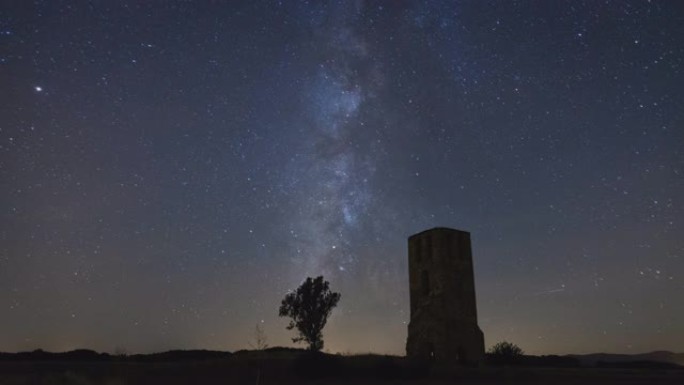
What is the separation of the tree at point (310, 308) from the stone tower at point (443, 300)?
13.3 metres

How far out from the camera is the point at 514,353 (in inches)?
1188

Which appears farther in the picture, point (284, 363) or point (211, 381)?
point (284, 363)

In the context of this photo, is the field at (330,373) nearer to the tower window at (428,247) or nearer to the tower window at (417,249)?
the tower window at (428,247)

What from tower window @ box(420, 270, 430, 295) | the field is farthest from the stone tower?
the field

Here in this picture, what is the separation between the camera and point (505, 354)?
3003 cm

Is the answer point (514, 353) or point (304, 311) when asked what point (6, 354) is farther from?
point (514, 353)

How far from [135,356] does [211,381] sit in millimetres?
20258

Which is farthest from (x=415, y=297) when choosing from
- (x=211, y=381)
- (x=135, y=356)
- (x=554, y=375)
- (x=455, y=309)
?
(x=135, y=356)

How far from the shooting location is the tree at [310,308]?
134 feet

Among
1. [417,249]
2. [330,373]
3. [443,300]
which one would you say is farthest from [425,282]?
[330,373]

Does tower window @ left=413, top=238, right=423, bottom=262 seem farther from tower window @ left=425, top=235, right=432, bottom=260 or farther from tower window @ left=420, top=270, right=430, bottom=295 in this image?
tower window @ left=420, top=270, right=430, bottom=295

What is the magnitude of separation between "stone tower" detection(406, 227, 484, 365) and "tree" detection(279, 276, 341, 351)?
43.7ft

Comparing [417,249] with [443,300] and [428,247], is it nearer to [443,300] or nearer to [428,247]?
[428,247]

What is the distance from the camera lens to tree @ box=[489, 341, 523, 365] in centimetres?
2972
